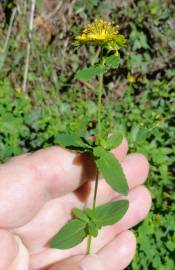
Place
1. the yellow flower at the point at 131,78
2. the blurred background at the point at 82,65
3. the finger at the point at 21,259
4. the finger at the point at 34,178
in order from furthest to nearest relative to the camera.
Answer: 1. the yellow flower at the point at 131,78
2. the blurred background at the point at 82,65
3. the finger at the point at 21,259
4. the finger at the point at 34,178

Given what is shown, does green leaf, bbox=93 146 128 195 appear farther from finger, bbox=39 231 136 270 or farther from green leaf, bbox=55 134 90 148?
finger, bbox=39 231 136 270

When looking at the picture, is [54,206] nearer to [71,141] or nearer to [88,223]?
[88,223]

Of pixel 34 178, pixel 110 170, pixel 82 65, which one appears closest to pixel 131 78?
pixel 82 65

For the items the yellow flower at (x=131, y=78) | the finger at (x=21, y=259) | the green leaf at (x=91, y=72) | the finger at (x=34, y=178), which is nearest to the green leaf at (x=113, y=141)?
the finger at (x=34, y=178)

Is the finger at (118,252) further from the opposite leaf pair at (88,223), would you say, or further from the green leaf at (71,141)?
the green leaf at (71,141)

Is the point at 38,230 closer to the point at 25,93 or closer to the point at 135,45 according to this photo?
the point at 25,93

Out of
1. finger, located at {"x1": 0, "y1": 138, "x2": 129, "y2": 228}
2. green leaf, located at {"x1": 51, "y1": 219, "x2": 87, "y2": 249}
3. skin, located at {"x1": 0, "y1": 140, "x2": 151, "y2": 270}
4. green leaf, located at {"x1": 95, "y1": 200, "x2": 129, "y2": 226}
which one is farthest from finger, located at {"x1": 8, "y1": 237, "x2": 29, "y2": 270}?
green leaf, located at {"x1": 95, "y1": 200, "x2": 129, "y2": 226}
